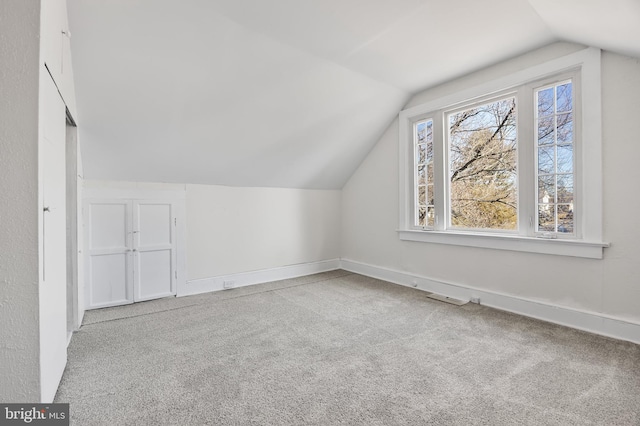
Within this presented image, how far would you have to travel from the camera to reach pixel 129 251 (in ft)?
11.3

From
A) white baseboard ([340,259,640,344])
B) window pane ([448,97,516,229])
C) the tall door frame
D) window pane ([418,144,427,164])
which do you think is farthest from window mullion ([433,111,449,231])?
the tall door frame

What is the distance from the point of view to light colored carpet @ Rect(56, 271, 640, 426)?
1.59 metres

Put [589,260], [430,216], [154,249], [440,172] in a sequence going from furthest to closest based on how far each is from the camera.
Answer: [430,216], [440,172], [154,249], [589,260]

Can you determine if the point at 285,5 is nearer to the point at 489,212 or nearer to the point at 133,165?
the point at 133,165

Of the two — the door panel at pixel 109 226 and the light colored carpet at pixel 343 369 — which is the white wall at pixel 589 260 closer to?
the light colored carpet at pixel 343 369

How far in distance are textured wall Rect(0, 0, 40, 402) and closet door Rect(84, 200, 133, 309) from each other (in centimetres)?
207

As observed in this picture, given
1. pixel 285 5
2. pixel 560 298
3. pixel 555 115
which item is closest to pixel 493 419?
pixel 560 298

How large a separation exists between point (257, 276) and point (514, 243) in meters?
3.15

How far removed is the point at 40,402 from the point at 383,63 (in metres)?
3.57

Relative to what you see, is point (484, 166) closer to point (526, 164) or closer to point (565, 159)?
point (526, 164)

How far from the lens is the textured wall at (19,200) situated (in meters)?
1.39

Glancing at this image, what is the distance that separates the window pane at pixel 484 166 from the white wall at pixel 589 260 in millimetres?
342

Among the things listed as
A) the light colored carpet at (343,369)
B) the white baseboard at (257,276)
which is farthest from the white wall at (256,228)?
the light colored carpet at (343,369)

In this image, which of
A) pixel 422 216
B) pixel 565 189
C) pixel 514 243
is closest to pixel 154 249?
pixel 422 216
